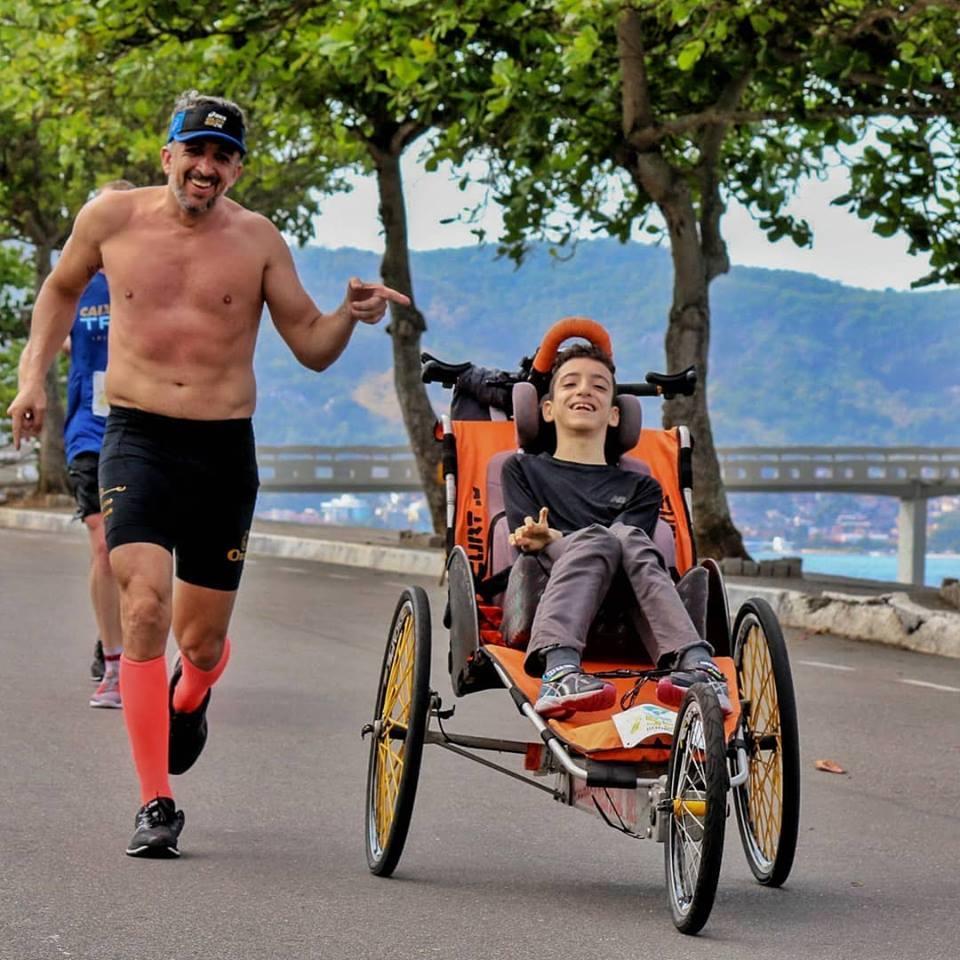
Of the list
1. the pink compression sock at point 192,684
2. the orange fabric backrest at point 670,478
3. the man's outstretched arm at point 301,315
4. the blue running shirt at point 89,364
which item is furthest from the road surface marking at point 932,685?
the man's outstretched arm at point 301,315

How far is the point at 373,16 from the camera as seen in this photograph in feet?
59.1

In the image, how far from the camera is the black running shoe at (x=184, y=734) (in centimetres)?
750

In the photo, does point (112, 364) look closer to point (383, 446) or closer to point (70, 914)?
point (70, 914)

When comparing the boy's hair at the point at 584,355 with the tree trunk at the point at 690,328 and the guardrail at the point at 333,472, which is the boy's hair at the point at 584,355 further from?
the guardrail at the point at 333,472

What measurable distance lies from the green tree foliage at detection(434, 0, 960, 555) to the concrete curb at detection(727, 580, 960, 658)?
12.9 feet

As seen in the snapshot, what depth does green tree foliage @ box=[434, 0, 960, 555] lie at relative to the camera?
17.2 metres

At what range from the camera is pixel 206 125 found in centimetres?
679

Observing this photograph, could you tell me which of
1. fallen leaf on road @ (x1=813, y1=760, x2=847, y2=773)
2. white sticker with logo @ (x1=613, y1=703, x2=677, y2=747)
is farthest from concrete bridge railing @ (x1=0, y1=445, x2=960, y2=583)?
white sticker with logo @ (x1=613, y1=703, x2=677, y2=747)

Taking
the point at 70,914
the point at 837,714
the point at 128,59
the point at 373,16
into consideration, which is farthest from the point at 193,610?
the point at 128,59

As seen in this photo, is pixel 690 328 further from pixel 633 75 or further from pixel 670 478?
pixel 670 478

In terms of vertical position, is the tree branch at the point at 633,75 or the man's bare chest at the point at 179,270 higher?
the tree branch at the point at 633,75

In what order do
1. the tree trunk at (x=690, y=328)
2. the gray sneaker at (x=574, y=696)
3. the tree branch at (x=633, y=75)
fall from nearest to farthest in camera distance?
1. the gray sneaker at (x=574, y=696)
2. the tree branch at (x=633, y=75)
3. the tree trunk at (x=690, y=328)

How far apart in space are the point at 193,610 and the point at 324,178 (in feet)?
95.0

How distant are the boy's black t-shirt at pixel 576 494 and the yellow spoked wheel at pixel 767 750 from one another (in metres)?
0.59
